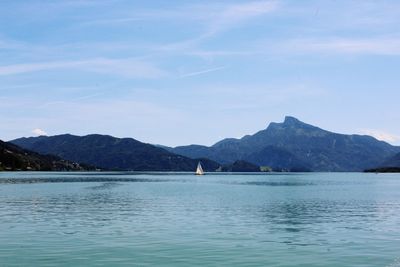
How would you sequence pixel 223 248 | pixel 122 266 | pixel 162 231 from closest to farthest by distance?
pixel 122 266
pixel 223 248
pixel 162 231

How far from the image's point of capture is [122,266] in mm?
40219

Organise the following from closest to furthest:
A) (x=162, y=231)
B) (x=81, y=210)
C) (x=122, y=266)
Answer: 1. (x=122, y=266)
2. (x=162, y=231)
3. (x=81, y=210)

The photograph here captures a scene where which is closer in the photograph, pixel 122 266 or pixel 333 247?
pixel 122 266

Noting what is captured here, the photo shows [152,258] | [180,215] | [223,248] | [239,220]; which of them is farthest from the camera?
[180,215]

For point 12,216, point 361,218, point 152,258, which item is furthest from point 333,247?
point 12,216

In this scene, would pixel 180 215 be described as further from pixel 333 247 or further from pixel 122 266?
pixel 122 266

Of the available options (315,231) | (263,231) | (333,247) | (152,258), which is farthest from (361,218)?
(152,258)

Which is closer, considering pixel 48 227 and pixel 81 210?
pixel 48 227

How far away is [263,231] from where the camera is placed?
63094 mm

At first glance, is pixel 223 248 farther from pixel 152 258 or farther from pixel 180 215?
pixel 180 215

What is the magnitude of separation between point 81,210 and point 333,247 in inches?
2149

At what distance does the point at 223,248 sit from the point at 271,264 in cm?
845

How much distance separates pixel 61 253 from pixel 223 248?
1583 centimetres

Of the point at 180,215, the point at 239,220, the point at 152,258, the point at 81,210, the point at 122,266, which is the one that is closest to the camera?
the point at 122,266
